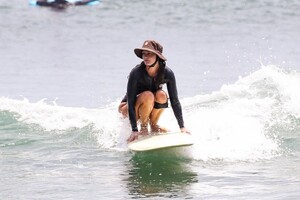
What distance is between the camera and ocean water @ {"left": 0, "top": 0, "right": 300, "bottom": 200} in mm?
10703

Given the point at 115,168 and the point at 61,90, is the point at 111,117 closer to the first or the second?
the point at 115,168

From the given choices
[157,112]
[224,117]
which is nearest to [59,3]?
[224,117]

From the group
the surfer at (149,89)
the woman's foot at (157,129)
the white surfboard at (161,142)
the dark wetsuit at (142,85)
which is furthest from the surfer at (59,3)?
the white surfboard at (161,142)

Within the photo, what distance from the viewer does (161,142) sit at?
11.5 meters

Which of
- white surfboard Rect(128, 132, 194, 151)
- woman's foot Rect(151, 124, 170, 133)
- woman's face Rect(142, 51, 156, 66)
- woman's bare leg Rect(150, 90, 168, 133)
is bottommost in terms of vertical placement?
white surfboard Rect(128, 132, 194, 151)

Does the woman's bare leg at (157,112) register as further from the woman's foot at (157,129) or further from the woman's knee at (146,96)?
the woman's knee at (146,96)

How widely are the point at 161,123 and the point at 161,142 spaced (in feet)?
4.93

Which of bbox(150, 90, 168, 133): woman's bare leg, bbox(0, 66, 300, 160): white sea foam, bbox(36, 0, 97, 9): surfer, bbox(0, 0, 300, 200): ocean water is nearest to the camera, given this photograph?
bbox(0, 0, 300, 200): ocean water

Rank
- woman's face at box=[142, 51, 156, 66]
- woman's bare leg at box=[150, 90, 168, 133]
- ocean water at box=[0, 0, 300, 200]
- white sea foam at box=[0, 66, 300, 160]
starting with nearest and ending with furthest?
ocean water at box=[0, 0, 300, 200]
woman's face at box=[142, 51, 156, 66]
woman's bare leg at box=[150, 90, 168, 133]
white sea foam at box=[0, 66, 300, 160]

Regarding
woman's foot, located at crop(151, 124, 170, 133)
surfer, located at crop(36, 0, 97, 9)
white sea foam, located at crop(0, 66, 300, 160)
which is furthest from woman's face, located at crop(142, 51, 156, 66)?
surfer, located at crop(36, 0, 97, 9)

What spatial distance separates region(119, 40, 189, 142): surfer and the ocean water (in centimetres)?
48

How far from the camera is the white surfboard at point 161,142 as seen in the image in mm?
11422

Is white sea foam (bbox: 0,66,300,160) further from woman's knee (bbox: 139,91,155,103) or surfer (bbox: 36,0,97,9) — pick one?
surfer (bbox: 36,0,97,9)

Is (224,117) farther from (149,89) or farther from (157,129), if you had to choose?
(149,89)
